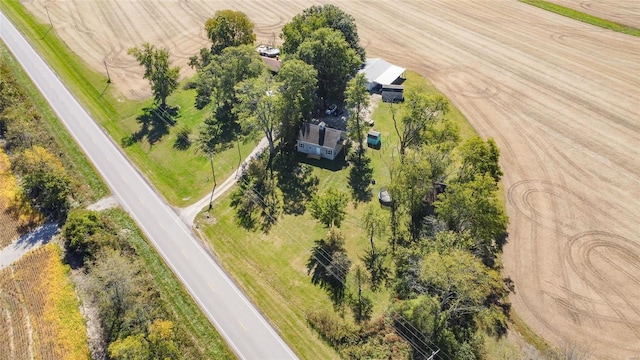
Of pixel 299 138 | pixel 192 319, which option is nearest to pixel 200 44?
pixel 299 138

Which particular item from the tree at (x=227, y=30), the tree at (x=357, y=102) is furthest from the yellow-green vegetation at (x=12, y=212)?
the tree at (x=357, y=102)

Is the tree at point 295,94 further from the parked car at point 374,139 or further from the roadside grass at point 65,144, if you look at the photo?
the roadside grass at point 65,144

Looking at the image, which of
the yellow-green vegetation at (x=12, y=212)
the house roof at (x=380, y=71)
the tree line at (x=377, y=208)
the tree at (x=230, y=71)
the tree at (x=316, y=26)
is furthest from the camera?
the house roof at (x=380, y=71)

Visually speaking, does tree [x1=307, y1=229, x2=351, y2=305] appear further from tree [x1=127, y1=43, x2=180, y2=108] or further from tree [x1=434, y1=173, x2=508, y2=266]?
tree [x1=127, y1=43, x2=180, y2=108]

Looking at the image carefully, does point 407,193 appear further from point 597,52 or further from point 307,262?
point 597,52

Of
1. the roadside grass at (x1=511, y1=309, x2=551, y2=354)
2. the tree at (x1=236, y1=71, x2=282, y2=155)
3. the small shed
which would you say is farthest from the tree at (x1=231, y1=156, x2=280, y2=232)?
the roadside grass at (x1=511, y1=309, x2=551, y2=354)
